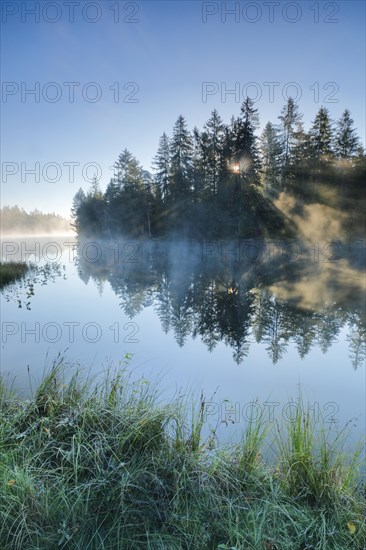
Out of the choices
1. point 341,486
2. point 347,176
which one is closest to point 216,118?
point 347,176

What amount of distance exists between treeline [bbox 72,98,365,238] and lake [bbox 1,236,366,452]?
821 inches

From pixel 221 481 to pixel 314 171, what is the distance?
128 feet

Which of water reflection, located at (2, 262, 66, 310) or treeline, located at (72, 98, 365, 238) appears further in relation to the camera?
treeline, located at (72, 98, 365, 238)

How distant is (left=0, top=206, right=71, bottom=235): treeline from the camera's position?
140 meters

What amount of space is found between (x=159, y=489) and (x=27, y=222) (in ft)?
561

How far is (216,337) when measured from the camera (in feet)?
27.5

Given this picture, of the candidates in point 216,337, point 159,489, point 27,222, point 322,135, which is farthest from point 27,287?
point 27,222

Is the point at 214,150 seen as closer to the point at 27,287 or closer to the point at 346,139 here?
the point at 346,139

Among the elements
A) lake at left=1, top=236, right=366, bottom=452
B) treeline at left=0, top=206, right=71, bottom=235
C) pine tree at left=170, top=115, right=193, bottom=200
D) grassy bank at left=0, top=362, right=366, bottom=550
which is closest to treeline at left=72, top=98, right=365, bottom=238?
pine tree at left=170, top=115, right=193, bottom=200

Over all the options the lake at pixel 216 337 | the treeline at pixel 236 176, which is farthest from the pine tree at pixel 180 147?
the lake at pixel 216 337

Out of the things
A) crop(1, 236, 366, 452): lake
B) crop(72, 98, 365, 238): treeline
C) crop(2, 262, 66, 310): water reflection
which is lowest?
crop(1, 236, 366, 452): lake

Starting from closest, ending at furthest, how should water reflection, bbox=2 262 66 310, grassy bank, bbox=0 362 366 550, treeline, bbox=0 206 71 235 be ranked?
grassy bank, bbox=0 362 366 550 → water reflection, bbox=2 262 66 310 → treeline, bbox=0 206 71 235

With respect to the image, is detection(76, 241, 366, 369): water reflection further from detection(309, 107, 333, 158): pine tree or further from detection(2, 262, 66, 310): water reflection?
detection(309, 107, 333, 158): pine tree

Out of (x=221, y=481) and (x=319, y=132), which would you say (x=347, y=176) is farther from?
(x=221, y=481)
